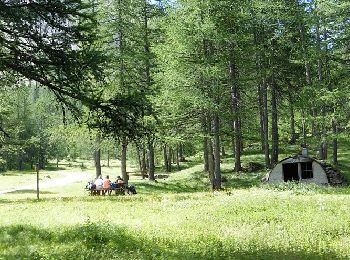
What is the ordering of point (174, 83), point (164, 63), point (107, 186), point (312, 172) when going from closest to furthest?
1. point (174, 83)
2. point (107, 186)
3. point (164, 63)
4. point (312, 172)

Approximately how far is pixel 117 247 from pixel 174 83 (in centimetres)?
1698

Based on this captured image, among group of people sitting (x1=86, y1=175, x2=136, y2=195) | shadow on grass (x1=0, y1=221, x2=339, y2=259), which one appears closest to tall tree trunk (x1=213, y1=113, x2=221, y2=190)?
group of people sitting (x1=86, y1=175, x2=136, y2=195)

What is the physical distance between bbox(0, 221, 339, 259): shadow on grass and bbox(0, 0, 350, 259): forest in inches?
2.5

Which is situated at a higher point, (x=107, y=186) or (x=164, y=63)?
(x=164, y=63)

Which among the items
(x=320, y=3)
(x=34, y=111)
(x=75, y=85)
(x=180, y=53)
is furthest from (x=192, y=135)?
(x=34, y=111)

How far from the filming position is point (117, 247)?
31.8 ft

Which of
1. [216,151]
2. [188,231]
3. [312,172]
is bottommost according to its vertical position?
[188,231]

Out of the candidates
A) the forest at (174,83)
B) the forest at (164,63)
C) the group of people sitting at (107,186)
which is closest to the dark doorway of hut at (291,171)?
the forest at (174,83)

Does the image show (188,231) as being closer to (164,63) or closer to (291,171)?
(164,63)

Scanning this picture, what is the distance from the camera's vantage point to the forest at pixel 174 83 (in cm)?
1145

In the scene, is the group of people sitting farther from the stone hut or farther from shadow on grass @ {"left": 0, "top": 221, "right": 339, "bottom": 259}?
shadow on grass @ {"left": 0, "top": 221, "right": 339, "bottom": 259}

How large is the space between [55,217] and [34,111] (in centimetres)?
9819

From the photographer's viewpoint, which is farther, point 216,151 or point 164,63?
point 164,63

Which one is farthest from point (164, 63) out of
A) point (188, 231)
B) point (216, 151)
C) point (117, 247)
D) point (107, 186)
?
point (117, 247)
